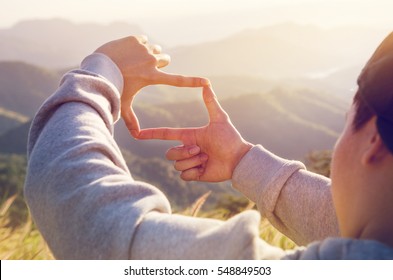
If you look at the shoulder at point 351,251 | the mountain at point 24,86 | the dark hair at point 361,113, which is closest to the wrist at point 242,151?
the dark hair at point 361,113

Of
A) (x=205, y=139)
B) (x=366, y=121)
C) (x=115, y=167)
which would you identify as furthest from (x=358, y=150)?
(x=205, y=139)

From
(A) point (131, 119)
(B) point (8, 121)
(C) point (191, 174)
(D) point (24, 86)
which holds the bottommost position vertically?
(D) point (24, 86)

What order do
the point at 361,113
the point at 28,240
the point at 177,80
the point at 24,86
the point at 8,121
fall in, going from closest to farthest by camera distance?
the point at 361,113 → the point at 177,80 → the point at 28,240 → the point at 8,121 → the point at 24,86

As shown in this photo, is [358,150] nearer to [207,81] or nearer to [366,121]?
[366,121]

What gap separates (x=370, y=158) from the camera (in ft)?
3.71

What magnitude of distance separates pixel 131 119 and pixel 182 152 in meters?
0.32

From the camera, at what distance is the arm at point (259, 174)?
1917 millimetres

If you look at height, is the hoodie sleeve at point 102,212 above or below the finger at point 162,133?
above

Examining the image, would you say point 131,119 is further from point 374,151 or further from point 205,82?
point 374,151

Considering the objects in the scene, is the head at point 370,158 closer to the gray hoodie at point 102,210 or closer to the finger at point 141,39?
the gray hoodie at point 102,210

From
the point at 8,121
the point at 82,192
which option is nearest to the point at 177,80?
the point at 82,192

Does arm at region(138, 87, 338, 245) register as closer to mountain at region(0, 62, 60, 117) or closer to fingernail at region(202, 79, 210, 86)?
fingernail at region(202, 79, 210, 86)

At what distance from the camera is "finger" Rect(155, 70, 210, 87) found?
1.85 meters
